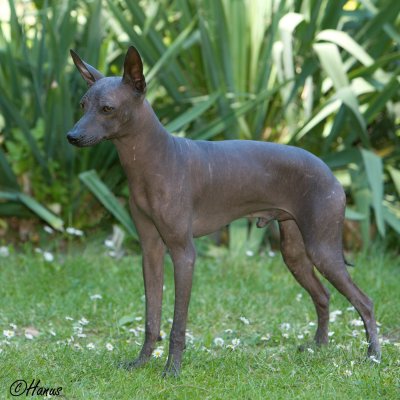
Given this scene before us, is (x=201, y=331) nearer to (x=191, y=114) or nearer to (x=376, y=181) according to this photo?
(x=376, y=181)

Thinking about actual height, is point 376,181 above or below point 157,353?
below

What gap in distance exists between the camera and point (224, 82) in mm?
6824

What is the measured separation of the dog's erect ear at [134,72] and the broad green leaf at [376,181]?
9.30 feet

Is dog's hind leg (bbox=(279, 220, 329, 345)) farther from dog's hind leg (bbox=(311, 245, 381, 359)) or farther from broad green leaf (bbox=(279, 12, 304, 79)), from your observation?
broad green leaf (bbox=(279, 12, 304, 79))

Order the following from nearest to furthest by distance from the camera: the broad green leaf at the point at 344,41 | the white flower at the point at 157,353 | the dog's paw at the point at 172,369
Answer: the dog's paw at the point at 172,369, the white flower at the point at 157,353, the broad green leaf at the point at 344,41

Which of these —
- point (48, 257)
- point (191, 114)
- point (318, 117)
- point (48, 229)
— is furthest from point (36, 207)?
point (318, 117)

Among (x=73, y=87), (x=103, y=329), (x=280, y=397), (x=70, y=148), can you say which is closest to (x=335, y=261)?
(x=280, y=397)

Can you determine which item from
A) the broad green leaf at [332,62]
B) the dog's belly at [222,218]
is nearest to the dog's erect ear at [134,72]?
the dog's belly at [222,218]

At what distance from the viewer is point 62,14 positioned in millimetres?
6836

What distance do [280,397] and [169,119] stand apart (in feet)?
12.5

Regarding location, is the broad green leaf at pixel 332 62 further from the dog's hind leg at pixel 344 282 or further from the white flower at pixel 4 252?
the white flower at pixel 4 252

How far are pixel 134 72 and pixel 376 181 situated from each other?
2966mm

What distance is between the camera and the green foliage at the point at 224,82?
6387 mm

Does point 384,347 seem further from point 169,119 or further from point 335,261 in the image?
point 169,119
